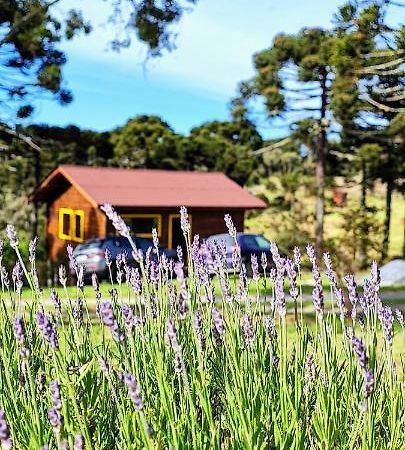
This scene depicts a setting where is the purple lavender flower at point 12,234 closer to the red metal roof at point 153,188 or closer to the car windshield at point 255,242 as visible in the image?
the car windshield at point 255,242

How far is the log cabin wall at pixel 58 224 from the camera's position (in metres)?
25.8

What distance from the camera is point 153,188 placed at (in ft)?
91.2

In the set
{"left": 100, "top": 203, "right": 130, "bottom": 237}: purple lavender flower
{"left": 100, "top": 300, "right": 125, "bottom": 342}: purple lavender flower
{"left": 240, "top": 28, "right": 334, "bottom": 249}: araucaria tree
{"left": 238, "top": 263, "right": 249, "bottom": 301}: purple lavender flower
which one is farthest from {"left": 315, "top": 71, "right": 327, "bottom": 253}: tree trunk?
{"left": 100, "top": 300, "right": 125, "bottom": 342}: purple lavender flower

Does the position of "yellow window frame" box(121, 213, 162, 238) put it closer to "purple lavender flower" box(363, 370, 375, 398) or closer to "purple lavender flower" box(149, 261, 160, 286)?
"purple lavender flower" box(149, 261, 160, 286)

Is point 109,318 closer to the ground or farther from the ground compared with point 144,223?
closer to the ground

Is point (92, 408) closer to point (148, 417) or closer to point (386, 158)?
point (148, 417)

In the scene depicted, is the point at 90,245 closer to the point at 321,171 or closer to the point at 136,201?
the point at 136,201

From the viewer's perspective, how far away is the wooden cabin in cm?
2595

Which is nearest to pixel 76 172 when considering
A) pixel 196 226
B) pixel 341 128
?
pixel 196 226

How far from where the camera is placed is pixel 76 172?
1067 inches

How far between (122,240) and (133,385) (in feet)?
65.7

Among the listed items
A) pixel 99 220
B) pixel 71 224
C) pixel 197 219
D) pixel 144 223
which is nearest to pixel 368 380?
pixel 99 220

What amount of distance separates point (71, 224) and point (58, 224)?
1446 millimetres

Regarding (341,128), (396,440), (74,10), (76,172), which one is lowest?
(396,440)
